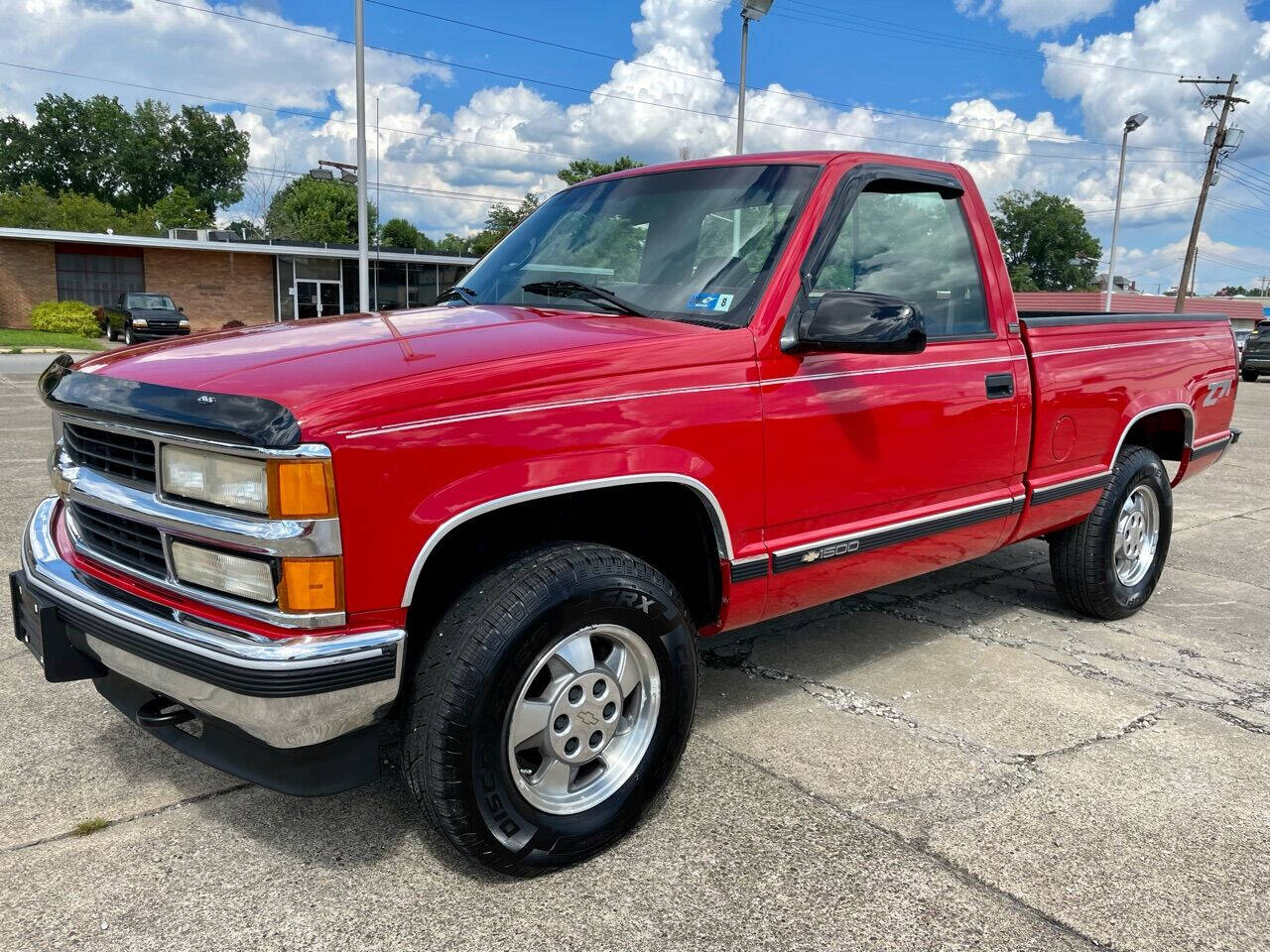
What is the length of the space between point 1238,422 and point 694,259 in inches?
552

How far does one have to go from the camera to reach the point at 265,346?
2609 millimetres

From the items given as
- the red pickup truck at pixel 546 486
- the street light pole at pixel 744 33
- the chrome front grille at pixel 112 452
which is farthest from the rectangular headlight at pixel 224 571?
the street light pole at pixel 744 33

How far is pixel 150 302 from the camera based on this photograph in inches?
1118

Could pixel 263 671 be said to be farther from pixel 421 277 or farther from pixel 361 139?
pixel 421 277

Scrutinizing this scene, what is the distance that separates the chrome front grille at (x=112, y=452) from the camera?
7.70 ft

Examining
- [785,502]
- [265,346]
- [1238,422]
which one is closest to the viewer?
[265,346]

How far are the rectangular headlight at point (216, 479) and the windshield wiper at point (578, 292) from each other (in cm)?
138

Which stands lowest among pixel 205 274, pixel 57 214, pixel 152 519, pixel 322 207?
pixel 152 519

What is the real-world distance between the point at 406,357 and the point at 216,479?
54 cm

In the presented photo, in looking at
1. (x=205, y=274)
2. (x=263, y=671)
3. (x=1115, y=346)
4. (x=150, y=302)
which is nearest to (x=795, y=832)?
(x=263, y=671)

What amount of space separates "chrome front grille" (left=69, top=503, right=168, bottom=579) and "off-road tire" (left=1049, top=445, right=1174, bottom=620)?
386 cm

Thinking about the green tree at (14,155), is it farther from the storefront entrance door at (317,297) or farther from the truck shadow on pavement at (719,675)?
the truck shadow on pavement at (719,675)

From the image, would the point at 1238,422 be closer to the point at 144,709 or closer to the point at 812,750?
the point at 812,750

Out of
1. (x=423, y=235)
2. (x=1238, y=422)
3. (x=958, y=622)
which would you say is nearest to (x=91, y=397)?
(x=958, y=622)
